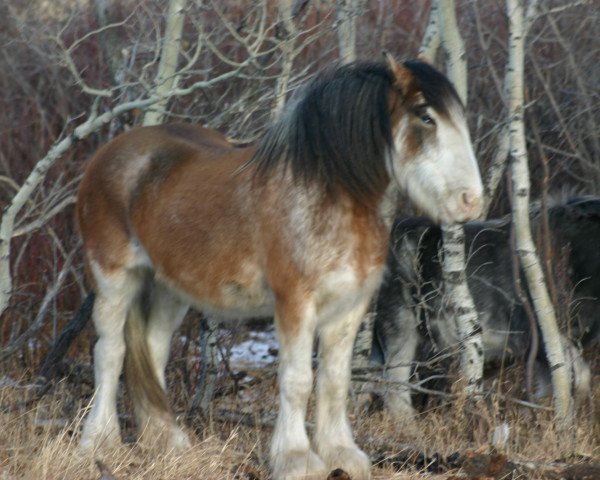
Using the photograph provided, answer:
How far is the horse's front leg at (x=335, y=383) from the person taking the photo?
202 inches

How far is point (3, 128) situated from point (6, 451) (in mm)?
4217

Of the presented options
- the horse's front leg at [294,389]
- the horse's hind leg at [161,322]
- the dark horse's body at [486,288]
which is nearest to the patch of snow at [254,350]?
the dark horse's body at [486,288]

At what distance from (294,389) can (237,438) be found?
0.92 metres

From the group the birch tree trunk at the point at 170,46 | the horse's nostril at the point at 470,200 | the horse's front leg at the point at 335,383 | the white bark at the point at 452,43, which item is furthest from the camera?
the birch tree trunk at the point at 170,46

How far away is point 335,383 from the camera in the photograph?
203 inches

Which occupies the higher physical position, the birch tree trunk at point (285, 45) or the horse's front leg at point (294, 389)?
the birch tree trunk at point (285, 45)

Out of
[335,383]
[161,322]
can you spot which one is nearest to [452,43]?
[335,383]

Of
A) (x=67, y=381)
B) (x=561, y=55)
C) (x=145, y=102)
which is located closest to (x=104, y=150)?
(x=145, y=102)

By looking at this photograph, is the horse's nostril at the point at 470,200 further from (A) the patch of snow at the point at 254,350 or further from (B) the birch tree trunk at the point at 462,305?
(A) the patch of snow at the point at 254,350

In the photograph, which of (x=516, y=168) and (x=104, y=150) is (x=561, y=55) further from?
(x=104, y=150)

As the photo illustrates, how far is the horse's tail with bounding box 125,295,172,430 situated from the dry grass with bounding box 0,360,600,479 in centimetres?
24

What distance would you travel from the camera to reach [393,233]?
689cm

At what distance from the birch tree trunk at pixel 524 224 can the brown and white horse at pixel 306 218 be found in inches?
39.6

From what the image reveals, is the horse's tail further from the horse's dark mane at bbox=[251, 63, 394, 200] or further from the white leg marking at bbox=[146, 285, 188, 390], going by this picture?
the horse's dark mane at bbox=[251, 63, 394, 200]
